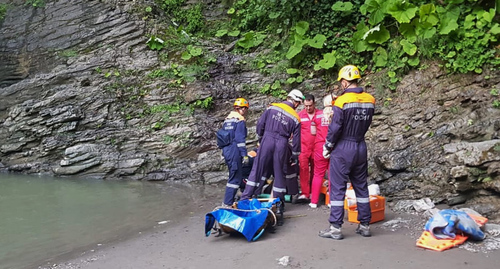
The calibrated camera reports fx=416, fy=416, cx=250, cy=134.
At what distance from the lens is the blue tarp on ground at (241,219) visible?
508cm

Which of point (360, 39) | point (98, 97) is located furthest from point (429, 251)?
point (98, 97)

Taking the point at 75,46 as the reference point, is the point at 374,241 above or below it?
below

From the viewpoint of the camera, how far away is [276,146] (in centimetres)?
624

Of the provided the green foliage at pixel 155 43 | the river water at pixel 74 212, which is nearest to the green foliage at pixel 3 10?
the green foliage at pixel 155 43

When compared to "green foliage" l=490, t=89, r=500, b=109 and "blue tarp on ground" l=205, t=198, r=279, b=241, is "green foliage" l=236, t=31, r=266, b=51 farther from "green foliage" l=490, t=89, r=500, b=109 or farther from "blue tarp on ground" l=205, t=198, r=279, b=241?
"blue tarp on ground" l=205, t=198, r=279, b=241

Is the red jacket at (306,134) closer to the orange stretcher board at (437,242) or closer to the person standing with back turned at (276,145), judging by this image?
the person standing with back turned at (276,145)

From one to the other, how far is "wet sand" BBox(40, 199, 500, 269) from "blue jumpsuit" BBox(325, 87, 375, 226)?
0.42 m

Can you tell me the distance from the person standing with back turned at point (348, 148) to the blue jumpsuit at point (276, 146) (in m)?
1.12

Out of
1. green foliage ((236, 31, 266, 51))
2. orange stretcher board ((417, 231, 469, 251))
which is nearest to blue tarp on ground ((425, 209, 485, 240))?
orange stretcher board ((417, 231, 469, 251))

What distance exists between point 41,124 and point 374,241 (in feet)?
31.8

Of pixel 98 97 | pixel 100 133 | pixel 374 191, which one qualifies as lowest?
pixel 374 191

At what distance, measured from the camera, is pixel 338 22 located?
1123 centimetres

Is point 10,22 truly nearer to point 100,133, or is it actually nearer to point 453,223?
point 100,133

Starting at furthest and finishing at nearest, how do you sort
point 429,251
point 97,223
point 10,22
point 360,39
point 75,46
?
point 10,22 < point 75,46 < point 360,39 < point 97,223 < point 429,251
